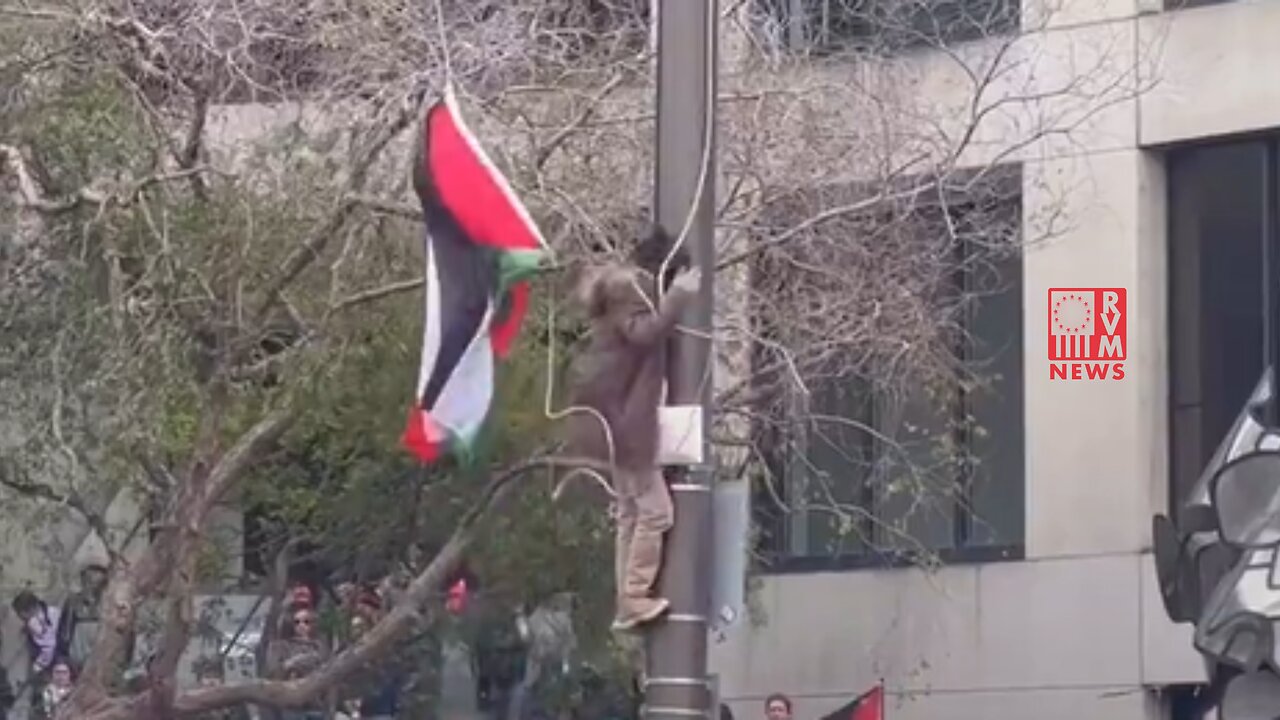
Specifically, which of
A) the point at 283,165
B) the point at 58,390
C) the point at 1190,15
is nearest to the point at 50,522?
the point at 58,390

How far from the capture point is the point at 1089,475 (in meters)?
23.9

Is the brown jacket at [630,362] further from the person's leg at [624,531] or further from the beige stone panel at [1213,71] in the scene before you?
the beige stone panel at [1213,71]

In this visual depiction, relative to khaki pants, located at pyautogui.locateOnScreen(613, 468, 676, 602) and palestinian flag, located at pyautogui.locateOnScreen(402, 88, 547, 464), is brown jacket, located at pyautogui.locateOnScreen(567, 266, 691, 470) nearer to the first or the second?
khaki pants, located at pyautogui.locateOnScreen(613, 468, 676, 602)

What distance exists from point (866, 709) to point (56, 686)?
615 cm

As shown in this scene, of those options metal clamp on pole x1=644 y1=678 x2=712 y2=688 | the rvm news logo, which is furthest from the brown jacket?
Result: the rvm news logo

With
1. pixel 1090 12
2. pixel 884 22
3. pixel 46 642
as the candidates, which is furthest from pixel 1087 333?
pixel 46 642

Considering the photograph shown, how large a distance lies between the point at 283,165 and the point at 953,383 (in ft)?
18.5

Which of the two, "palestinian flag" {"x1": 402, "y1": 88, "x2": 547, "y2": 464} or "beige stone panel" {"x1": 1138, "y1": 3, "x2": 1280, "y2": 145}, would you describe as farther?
"beige stone panel" {"x1": 1138, "y1": 3, "x2": 1280, "y2": 145}

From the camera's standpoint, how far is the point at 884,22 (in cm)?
2061

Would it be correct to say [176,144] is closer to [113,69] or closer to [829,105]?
[113,69]

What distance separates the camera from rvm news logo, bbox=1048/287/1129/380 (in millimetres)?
23703

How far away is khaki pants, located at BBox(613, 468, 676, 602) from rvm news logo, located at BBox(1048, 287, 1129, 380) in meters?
13.6

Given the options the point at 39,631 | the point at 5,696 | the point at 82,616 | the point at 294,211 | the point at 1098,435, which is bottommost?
the point at 5,696

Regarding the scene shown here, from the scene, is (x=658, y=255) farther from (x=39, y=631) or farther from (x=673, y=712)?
(x=39, y=631)
